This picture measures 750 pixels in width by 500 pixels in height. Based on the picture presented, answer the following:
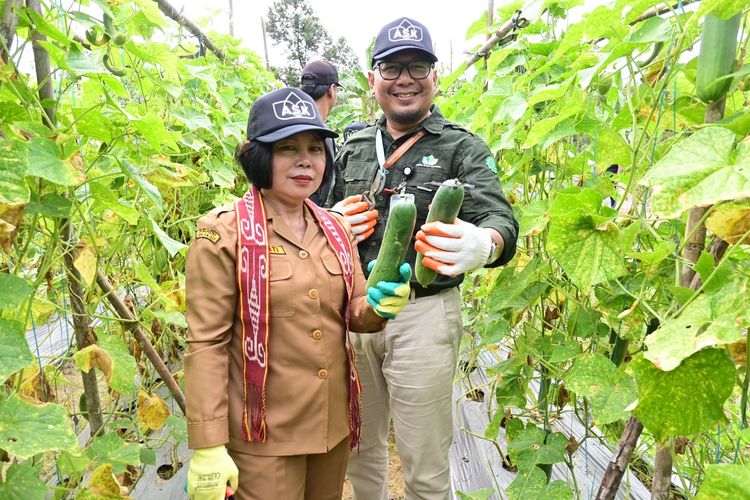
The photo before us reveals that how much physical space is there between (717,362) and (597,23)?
2.33 ft

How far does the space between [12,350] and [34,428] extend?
0.55ft

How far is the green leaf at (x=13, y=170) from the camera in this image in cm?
83

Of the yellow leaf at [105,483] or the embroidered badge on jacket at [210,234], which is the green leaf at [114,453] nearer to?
the yellow leaf at [105,483]

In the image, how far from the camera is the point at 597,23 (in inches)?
41.1

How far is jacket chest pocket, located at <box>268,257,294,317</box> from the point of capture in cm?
134

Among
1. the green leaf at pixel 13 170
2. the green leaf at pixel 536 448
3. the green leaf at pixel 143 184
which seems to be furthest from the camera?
the green leaf at pixel 536 448

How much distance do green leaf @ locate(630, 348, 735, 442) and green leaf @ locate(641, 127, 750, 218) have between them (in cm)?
22

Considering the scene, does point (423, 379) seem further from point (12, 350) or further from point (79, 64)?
point (79, 64)

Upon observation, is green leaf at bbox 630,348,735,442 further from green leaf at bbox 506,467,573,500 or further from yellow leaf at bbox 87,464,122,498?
yellow leaf at bbox 87,464,122,498

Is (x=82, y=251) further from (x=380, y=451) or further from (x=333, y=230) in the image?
(x=380, y=451)

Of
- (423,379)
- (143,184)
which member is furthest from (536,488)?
(143,184)

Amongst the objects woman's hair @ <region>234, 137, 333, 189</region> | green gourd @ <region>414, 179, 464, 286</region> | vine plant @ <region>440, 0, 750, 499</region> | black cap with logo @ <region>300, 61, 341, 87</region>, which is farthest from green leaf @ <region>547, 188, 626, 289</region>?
black cap with logo @ <region>300, 61, 341, 87</region>

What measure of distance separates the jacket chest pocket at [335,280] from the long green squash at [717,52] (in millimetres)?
976

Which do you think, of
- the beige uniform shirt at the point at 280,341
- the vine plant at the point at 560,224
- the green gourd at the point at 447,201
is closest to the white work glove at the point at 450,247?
the green gourd at the point at 447,201
